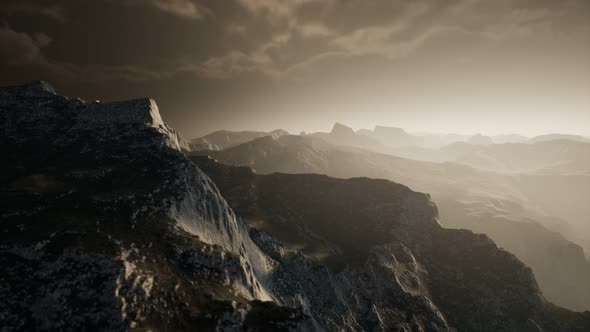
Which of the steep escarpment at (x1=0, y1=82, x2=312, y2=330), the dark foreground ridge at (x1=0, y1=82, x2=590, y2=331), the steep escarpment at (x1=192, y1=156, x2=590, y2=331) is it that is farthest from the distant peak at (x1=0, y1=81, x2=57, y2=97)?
the steep escarpment at (x1=192, y1=156, x2=590, y2=331)

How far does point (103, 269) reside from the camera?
33906mm

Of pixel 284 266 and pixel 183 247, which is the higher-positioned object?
pixel 183 247

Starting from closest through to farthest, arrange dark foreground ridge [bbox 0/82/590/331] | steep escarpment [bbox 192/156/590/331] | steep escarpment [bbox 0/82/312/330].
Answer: steep escarpment [bbox 0/82/312/330] < dark foreground ridge [bbox 0/82/590/331] < steep escarpment [bbox 192/156/590/331]

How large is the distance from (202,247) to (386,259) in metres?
77.8

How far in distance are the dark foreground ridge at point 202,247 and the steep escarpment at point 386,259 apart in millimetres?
539

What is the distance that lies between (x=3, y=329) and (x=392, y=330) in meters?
85.1

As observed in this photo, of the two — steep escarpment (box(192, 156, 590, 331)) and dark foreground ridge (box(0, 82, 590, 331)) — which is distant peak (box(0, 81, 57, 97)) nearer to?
dark foreground ridge (box(0, 82, 590, 331))

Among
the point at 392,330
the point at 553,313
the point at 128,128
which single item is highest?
the point at 128,128

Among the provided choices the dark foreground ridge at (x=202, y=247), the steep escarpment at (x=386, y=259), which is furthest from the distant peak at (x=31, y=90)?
the steep escarpment at (x=386, y=259)

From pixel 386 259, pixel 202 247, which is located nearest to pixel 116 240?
pixel 202 247

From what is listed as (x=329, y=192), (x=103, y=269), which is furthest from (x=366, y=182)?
(x=103, y=269)

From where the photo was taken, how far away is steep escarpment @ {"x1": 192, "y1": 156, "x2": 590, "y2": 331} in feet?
287

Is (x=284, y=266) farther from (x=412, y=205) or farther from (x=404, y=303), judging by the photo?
(x=412, y=205)

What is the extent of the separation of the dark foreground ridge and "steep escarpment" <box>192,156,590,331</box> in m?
0.54
